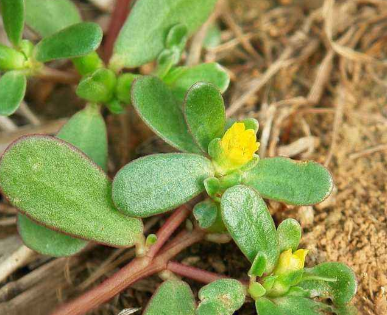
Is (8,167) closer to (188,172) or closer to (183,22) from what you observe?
(188,172)

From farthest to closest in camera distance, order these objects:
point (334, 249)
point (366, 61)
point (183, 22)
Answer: point (366, 61) < point (183, 22) < point (334, 249)

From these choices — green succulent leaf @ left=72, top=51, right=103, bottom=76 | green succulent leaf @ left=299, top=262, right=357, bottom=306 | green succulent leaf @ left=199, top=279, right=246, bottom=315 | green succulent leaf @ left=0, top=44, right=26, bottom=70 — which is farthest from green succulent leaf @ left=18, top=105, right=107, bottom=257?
green succulent leaf @ left=299, top=262, right=357, bottom=306

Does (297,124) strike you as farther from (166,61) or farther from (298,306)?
(298,306)

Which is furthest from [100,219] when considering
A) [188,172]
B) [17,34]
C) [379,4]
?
[379,4]

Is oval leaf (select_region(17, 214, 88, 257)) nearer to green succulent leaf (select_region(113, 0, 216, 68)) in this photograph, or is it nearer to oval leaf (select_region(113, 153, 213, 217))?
oval leaf (select_region(113, 153, 213, 217))

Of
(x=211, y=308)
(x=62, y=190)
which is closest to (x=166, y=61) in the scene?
(x=62, y=190)

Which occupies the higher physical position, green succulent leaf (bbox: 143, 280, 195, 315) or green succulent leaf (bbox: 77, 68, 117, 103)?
green succulent leaf (bbox: 77, 68, 117, 103)
